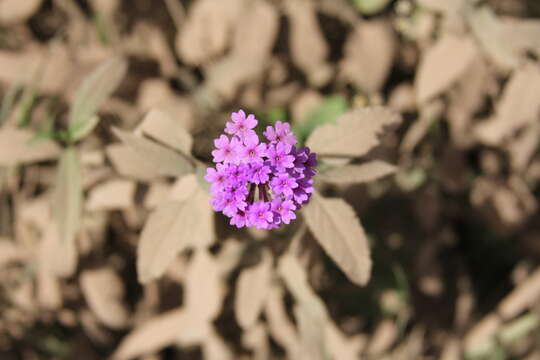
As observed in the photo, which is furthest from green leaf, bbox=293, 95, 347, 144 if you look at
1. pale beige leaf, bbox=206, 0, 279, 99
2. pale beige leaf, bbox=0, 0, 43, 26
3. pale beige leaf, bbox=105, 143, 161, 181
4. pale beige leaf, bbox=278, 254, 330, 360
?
pale beige leaf, bbox=0, 0, 43, 26

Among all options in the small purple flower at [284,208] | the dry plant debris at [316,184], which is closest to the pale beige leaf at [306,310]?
the dry plant debris at [316,184]

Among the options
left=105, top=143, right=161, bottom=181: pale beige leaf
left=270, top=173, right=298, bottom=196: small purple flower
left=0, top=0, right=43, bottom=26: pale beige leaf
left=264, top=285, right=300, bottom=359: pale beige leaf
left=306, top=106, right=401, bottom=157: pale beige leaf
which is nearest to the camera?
left=270, top=173, right=298, bottom=196: small purple flower

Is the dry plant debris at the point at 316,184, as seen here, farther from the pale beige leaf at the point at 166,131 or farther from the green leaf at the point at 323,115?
the pale beige leaf at the point at 166,131

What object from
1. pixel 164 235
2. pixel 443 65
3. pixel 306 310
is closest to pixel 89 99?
pixel 164 235

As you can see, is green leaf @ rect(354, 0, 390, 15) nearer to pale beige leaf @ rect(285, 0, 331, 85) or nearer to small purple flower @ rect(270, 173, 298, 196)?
pale beige leaf @ rect(285, 0, 331, 85)

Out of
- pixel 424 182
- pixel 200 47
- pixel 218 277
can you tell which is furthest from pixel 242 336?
pixel 200 47

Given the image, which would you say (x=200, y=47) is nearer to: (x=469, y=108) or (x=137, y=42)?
(x=137, y=42)
